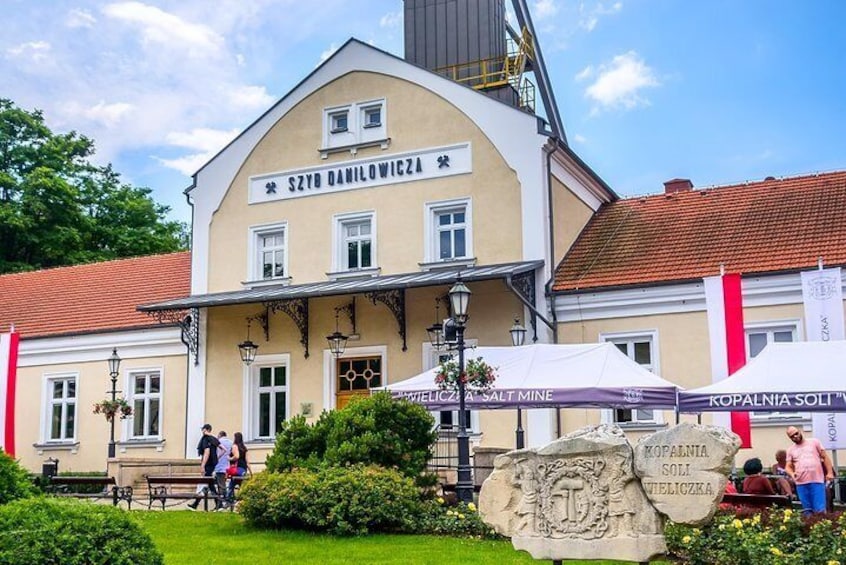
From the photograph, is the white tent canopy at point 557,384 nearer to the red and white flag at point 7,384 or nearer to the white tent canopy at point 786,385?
the white tent canopy at point 786,385

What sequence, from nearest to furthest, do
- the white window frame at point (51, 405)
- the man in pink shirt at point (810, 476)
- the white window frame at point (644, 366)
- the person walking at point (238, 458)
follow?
the man in pink shirt at point (810, 476) → the person walking at point (238, 458) → the white window frame at point (644, 366) → the white window frame at point (51, 405)

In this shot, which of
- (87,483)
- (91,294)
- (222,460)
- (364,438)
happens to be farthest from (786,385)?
(91,294)

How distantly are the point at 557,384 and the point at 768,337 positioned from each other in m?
5.77

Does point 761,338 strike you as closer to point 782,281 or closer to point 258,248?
point 782,281

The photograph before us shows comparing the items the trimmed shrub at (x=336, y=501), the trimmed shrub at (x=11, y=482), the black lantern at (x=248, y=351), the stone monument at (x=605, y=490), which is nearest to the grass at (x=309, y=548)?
the trimmed shrub at (x=336, y=501)

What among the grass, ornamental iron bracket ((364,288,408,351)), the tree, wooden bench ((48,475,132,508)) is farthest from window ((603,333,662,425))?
the tree

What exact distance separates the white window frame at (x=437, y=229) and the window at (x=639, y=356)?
3435 millimetres

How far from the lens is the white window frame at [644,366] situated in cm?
2106

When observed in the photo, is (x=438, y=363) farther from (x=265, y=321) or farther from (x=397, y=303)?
(x=265, y=321)

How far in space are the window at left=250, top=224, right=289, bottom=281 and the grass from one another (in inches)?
411

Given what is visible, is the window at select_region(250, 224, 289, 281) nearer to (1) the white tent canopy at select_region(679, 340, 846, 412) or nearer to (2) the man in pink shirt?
(1) the white tent canopy at select_region(679, 340, 846, 412)

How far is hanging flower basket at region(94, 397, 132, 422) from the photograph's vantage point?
23975 millimetres

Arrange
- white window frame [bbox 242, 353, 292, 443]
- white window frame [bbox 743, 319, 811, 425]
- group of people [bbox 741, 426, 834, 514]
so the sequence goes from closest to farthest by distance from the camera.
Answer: group of people [bbox 741, 426, 834, 514] < white window frame [bbox 743, 319, 811, 425] < white window frame [bbox 242, 353, 292, 443]

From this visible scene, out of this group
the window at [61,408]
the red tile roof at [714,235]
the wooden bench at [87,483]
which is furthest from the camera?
the window at [61,408]
